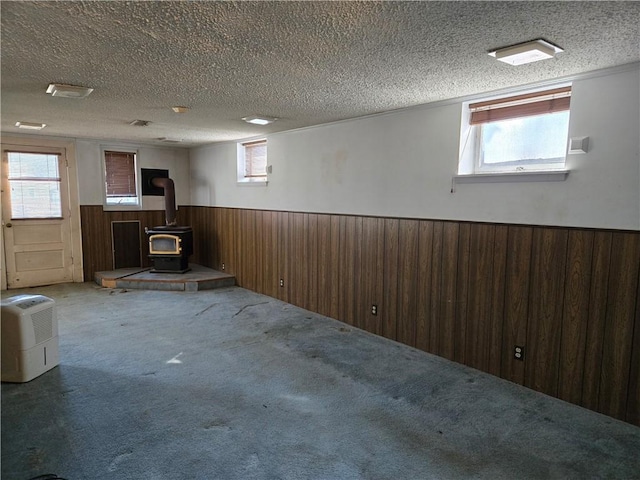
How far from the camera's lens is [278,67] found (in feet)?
8.57

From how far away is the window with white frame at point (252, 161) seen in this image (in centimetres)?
592

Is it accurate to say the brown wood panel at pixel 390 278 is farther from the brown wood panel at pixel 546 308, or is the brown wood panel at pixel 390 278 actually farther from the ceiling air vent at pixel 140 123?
the ceiling air vent at pixel 140 123

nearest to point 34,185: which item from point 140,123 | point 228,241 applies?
point 140,123

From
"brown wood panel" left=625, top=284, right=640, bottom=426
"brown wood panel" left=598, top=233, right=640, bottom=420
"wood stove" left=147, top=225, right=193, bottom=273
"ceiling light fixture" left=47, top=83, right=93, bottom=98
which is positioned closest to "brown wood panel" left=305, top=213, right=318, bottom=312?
"wood stove" left=147, top=225, right=193, bottom=273

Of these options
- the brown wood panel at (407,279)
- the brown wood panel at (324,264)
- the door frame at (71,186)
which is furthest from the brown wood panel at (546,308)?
the door frame at (71,186)

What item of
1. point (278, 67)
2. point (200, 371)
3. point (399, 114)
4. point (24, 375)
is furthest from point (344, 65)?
point (24, 375)

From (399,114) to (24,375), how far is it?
3.86 meters

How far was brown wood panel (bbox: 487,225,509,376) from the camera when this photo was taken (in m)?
3.18

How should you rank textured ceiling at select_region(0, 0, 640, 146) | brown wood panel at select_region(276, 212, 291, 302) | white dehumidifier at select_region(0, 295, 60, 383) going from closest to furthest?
textured ceiling at select_region(0, 0, 640, 146) < white dehumidifier at select_region(0, 295, 60, 383) < brown wood panel at select_region(276, 212, 291, 302)

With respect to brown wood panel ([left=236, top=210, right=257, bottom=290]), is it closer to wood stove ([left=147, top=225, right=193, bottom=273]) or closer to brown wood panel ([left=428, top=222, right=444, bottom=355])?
wood stove ([left=147, top=225, right=193, bottom=273])

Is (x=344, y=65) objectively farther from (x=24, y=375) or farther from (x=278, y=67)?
(x=24, y=375)

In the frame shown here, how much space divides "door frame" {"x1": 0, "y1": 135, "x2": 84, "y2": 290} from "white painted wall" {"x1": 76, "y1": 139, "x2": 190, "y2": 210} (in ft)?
0.31

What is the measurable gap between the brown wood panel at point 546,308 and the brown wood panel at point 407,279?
3.49 feet

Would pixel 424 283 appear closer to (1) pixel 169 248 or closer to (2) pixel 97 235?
(1) pixel 169 248
